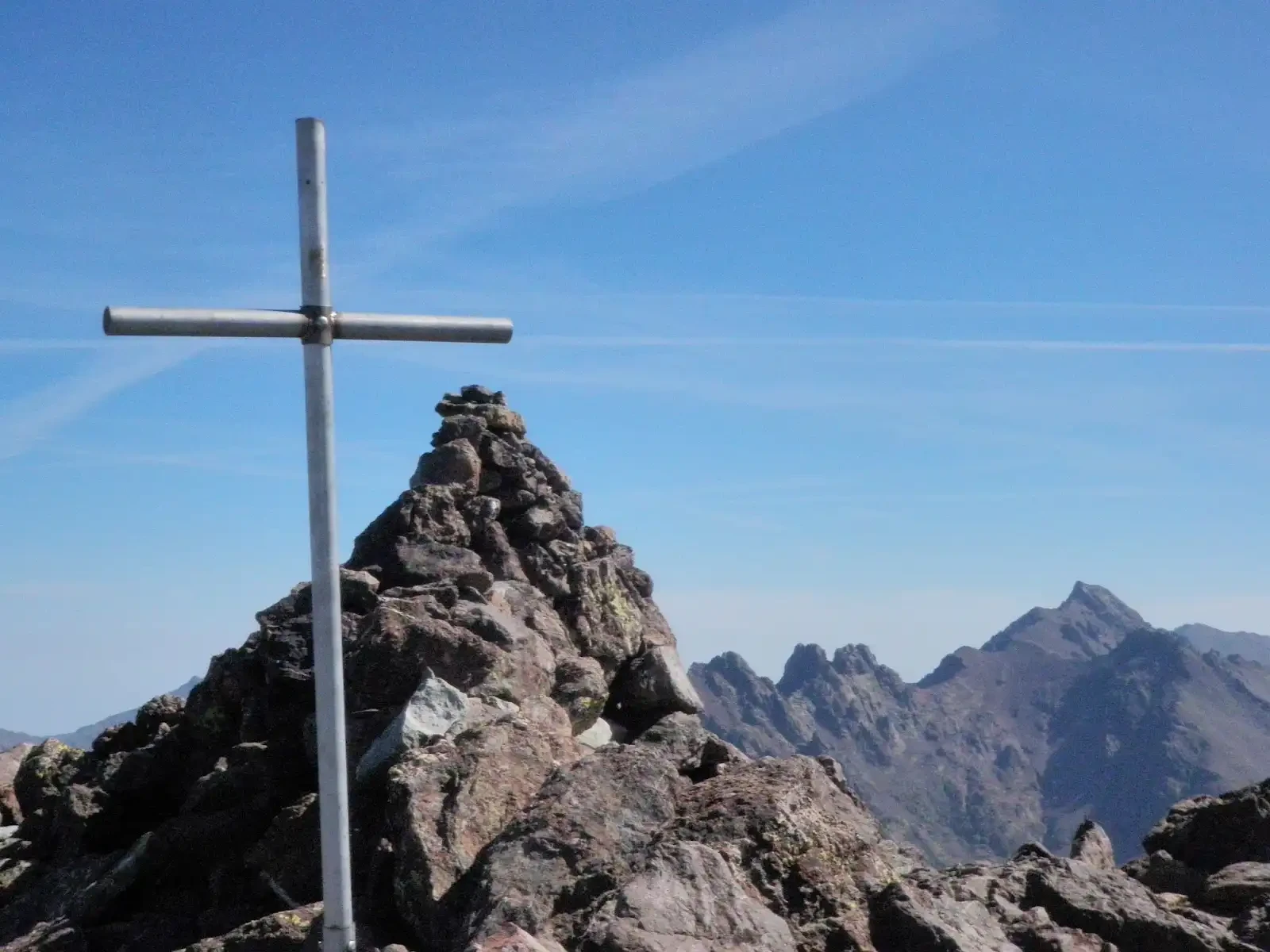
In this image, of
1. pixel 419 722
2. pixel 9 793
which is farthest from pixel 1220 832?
pixel 9 793

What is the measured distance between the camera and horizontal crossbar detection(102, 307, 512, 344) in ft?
31.6

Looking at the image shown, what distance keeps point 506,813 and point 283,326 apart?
7.64m

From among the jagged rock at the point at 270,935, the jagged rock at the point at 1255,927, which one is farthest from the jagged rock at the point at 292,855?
the jagged rock at the point at 1255,927

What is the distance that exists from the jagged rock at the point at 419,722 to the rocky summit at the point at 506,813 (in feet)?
0.16

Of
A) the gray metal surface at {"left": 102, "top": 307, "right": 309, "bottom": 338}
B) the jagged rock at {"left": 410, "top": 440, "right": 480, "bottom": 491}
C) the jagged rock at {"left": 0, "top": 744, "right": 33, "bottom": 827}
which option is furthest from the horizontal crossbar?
the jagged rock at {"left": 0, "top": 744, "right": 33, "bottom": 827}

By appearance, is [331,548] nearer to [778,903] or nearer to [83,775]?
[778,903]

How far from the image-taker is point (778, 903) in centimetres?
1338

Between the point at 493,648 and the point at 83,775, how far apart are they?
11.2 meters

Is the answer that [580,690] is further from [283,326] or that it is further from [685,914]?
[283,326]

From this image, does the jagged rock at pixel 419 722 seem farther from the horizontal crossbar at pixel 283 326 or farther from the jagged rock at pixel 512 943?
the horizontal crossbar at pixel 283 326

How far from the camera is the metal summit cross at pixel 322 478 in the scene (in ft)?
33.1

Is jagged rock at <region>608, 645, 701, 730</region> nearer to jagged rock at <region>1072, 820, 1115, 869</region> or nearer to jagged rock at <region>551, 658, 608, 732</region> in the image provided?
jagged rock at <region>551, 658, 608, 732</region>

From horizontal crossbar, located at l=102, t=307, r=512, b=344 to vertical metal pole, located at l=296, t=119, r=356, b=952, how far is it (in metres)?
0.20

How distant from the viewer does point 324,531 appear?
397 inches
